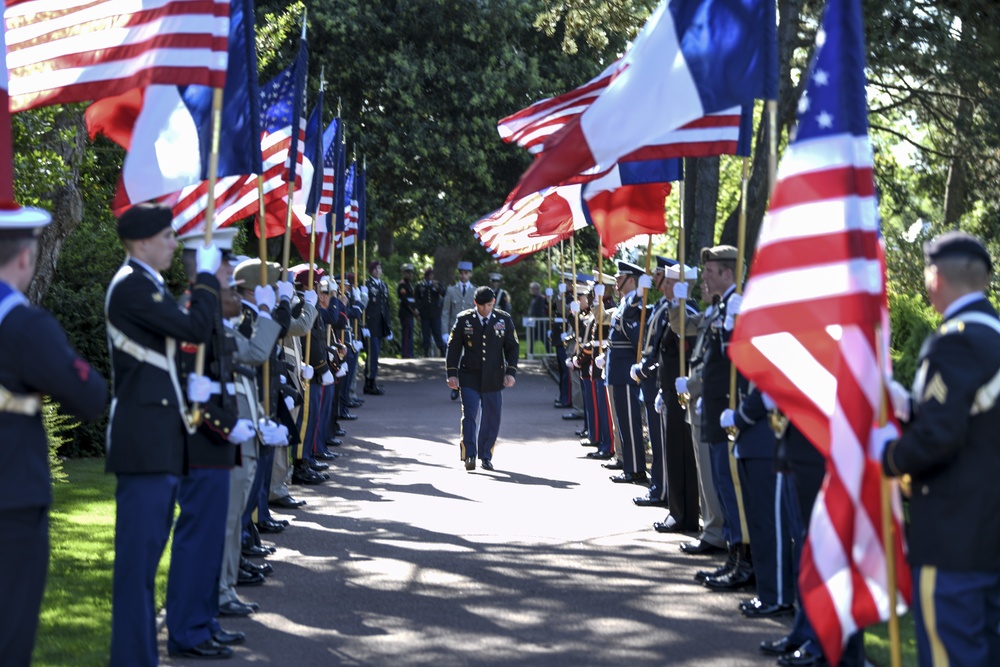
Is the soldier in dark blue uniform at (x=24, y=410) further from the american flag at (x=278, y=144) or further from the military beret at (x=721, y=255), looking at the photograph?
the american flag at (x=278, y=144)

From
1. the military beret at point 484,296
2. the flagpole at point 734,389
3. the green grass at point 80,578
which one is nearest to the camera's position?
the green grass at point 80,578

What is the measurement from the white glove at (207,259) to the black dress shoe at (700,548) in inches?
195

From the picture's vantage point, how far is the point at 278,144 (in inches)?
512

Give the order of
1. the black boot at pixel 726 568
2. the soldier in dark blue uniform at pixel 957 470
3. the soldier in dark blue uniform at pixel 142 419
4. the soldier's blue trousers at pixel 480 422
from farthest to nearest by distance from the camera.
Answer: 1. the soldier's blue trousers at pixel 480 422
2. the black boot at pixel 726 568
3. the soldier in dark blue uniform at pixel 142 419
4. the soldier in dark blue uniform at pixel 957 470

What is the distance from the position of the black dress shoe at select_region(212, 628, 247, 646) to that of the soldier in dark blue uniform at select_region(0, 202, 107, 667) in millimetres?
2372

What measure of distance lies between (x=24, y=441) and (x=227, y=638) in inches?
106

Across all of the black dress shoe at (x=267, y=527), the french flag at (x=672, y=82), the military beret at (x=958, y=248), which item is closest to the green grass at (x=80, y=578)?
the black dress shoe at (x=267, y=527)

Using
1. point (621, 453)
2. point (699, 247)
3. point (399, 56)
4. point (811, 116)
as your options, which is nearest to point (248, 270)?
point (811, 116)

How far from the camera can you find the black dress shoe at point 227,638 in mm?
7699

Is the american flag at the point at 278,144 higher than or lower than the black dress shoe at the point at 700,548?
higher

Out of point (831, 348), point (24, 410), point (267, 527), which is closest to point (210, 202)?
point (24, 410)

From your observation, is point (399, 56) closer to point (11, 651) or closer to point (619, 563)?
point (619, 563)

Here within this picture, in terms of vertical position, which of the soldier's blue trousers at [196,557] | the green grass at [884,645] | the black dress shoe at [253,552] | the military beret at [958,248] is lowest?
the green grass at [884,645]

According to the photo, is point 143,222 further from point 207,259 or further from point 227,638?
point 227,638
